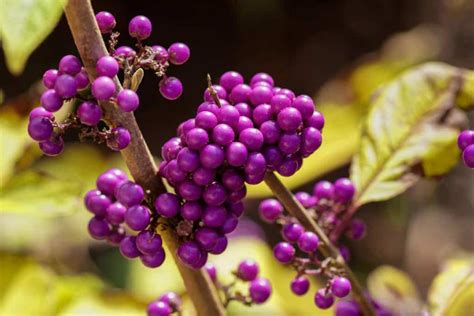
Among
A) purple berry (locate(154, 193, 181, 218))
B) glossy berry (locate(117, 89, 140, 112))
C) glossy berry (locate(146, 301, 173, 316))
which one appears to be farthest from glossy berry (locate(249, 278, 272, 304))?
glossy berry (locate(117, 89, 140, 112))

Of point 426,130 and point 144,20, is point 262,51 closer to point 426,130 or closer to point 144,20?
point 426,130

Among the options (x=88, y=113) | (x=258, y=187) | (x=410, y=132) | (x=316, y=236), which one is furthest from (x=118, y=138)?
(x=258, y=187)

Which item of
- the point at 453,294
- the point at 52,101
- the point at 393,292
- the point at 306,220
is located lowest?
the point at 393,292

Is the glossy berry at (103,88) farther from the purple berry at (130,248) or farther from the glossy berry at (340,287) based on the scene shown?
the glossy berry at (340,287)

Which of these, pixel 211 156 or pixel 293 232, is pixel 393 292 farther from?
pixel 211 156

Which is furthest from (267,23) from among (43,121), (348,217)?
(43,121)

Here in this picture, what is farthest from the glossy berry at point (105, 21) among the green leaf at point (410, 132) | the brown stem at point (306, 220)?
the green leaf at point (410, 132)
